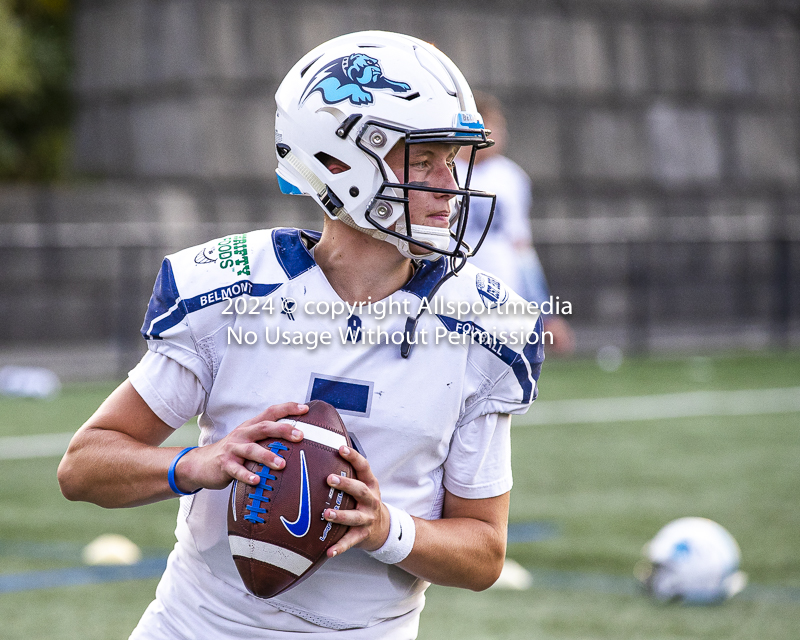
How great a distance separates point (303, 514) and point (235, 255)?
64 centimetres

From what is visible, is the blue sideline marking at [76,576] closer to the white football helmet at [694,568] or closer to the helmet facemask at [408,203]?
the white football helmet at [694,568]

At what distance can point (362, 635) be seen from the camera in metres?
2.66

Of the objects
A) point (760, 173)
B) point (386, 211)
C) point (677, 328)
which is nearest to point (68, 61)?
point (677, 328)

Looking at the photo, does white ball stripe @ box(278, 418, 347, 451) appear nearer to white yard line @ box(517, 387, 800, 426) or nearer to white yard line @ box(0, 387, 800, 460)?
white yard line @ box(0, 387, 800, 460)

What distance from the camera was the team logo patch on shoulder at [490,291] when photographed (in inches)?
108

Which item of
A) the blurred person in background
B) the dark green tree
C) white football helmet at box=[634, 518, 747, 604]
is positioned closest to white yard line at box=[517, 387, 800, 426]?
the blurred person in background

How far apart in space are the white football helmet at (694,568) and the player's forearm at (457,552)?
2692 mm

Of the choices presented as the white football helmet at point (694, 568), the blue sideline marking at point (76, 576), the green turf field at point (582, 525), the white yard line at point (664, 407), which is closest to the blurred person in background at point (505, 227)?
the green turf field at point (582, 525)

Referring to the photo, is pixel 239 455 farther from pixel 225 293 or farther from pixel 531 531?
pixel 531 531

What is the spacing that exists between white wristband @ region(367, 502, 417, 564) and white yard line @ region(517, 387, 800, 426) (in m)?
7.74

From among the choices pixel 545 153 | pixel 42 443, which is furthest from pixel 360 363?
pixel 545 153

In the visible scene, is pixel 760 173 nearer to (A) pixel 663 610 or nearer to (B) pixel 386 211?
(A) pixel 663 610

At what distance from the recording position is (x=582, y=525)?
6.68m

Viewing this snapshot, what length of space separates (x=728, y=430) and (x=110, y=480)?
8024 mm
